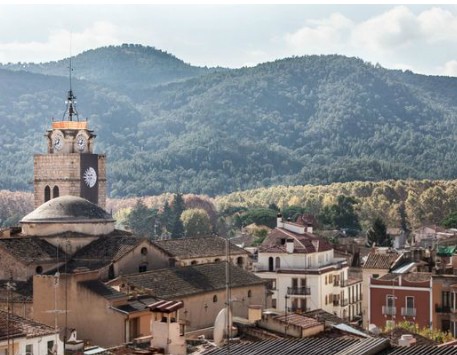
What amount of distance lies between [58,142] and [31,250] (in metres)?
34.1

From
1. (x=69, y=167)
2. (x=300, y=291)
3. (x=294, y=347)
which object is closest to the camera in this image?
(x=294, y=347)

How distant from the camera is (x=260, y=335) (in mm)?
28922

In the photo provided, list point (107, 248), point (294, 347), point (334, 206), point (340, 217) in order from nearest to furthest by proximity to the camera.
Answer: point (294, 347) < point (107, 248) < point (340, 217) < point (334, 206)

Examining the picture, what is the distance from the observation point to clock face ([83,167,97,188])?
82.7 metres

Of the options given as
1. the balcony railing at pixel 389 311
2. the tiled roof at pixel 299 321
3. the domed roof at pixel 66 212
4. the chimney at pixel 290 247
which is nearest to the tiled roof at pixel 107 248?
the domed roof at pixel 66 212

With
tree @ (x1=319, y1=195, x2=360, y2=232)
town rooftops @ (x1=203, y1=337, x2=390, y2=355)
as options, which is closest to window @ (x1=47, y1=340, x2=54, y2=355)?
town rooftops @ (x1=203, y1=337, x2=390, y2=355)

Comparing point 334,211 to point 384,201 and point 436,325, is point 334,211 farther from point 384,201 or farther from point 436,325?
point 436,325

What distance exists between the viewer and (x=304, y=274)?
6075cm

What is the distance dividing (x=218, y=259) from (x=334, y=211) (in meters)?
79.0

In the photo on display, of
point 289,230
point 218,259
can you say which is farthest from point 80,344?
point 289,230

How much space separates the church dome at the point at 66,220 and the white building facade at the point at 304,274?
30.2 ft

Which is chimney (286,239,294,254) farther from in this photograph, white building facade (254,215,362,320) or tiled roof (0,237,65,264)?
tiled roof (0,237,65,264)

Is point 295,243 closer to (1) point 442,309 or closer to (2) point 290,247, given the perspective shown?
(2) point 290,247

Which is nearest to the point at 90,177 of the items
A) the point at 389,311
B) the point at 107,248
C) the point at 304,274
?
the point at 304,274
